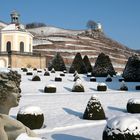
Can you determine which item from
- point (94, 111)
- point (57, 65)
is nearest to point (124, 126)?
point (94, 111)

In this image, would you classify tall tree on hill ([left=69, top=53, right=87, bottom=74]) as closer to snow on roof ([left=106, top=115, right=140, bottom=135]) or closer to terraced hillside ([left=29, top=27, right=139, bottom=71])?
snow on roof ([left=106, top=115, right=140, bottom=135])

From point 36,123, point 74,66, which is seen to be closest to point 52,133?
point 36,123

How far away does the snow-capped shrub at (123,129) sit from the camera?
366 inches

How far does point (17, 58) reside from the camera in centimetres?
5706

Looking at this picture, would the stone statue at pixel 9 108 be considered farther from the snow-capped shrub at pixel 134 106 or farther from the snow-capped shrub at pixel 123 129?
the snow-capped shrub at pixel 134 106

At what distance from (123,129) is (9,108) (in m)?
5.80

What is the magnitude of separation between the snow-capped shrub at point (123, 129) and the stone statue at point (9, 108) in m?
5.77

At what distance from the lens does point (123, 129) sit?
30.5ft

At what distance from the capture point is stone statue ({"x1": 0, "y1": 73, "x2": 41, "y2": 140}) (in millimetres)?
3598

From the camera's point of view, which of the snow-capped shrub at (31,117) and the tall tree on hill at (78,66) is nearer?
the snow-capped shrub at (31,117)

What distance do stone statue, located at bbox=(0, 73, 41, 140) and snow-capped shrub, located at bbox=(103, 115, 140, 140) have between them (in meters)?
5.77

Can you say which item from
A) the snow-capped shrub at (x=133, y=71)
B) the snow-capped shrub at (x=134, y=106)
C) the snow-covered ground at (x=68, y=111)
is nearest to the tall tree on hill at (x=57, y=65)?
the snow-capped shrub at (x=133, y=71)

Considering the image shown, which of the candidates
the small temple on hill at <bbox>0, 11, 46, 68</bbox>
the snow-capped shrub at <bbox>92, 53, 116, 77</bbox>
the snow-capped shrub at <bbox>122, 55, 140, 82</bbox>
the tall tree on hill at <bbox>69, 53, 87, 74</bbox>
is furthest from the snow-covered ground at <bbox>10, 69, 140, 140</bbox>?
the small temple on hill at <bbox>0, 11, 46, 68</bbox>

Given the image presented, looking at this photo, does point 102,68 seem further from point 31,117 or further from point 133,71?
point 31,117
